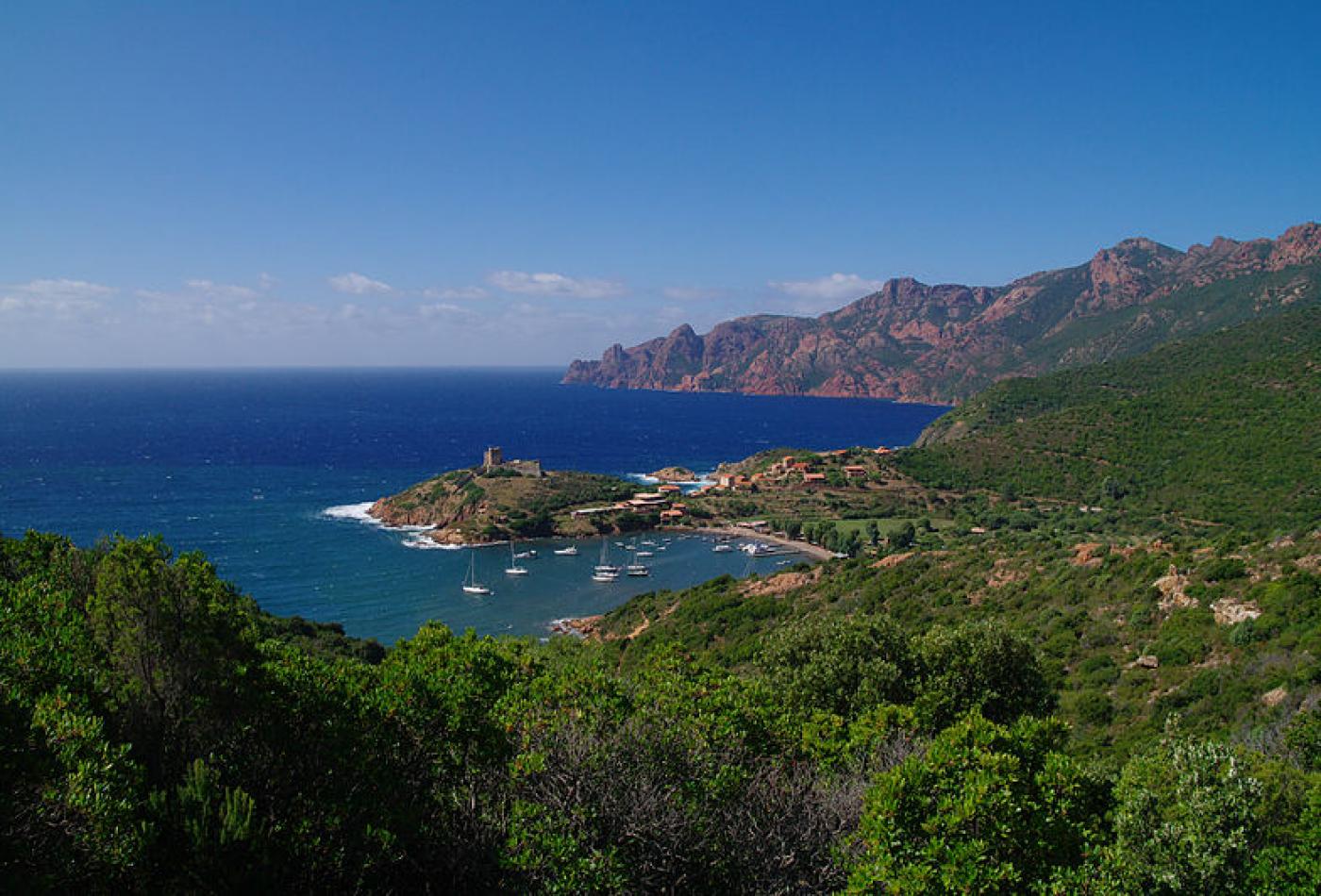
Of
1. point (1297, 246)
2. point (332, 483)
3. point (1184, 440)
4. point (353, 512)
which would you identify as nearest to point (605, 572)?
point (353, 512)

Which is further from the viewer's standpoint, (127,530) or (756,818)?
(127,530)

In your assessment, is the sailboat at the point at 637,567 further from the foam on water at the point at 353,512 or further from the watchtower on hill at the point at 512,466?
the foam on water at the point at 353,512

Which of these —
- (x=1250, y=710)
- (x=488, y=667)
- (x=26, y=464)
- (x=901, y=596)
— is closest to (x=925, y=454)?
(x=901, y=596)

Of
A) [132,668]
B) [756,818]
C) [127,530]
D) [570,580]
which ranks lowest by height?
[570,580]

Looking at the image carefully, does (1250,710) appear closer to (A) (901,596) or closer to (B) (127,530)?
(A) (901,596)

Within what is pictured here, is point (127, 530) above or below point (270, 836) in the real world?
below

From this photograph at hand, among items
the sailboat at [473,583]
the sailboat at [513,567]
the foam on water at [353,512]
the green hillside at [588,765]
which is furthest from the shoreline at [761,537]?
the green hillside at [588,765]
